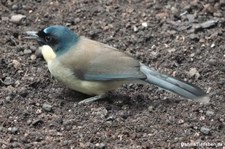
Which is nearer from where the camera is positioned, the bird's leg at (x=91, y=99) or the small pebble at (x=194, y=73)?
the bird's leg at (x=91, y=99)

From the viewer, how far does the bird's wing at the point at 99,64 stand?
639 centimetres

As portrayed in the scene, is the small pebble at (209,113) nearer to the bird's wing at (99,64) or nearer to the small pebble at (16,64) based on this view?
the bird's wing at (99,64)

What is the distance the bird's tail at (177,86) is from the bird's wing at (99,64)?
0.15m

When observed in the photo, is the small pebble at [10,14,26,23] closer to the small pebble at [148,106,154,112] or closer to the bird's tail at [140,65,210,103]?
the bird's tail at [140,65,210,103]

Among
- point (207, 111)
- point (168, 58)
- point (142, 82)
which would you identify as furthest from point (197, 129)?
point (168, 58)

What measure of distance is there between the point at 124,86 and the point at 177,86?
0.70 meters

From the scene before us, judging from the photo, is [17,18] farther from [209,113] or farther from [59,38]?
[209,113]

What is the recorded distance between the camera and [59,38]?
21.8 feet

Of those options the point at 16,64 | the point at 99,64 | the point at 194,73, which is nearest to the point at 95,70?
the point at 99,64

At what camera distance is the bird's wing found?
639 centimetres

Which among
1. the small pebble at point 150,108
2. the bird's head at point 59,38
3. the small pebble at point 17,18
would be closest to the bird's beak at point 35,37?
the bird's head at point 59,38

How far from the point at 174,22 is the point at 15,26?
184 centimetres

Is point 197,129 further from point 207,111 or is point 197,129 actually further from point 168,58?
point 168,58

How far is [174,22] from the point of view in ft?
25.9
